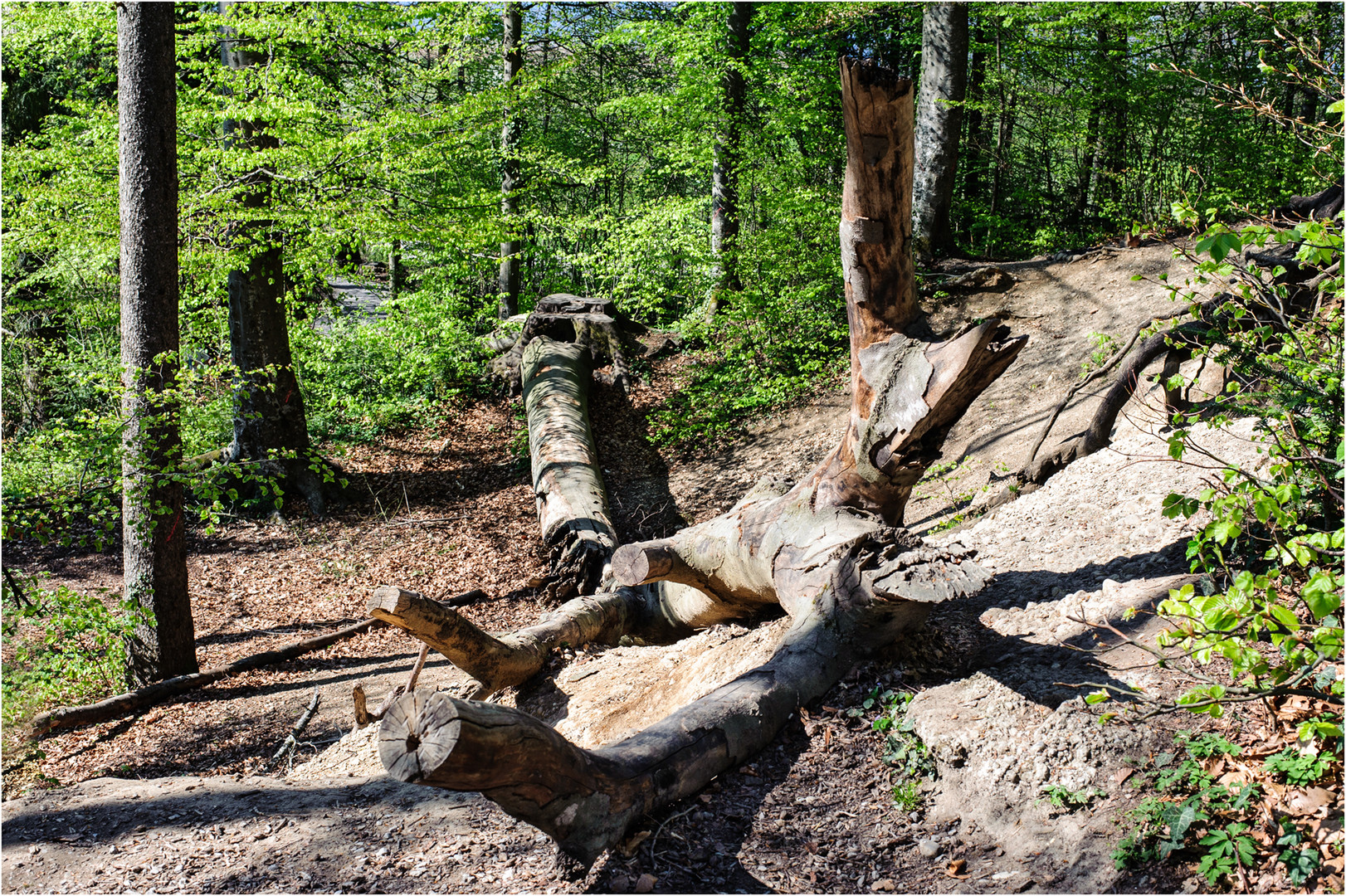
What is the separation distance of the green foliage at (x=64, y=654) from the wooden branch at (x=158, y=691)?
0.16 metres

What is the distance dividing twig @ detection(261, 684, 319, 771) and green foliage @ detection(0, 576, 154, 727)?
135 cm

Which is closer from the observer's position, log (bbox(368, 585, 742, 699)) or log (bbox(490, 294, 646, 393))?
log (bbox(368, 585, 742, 699))

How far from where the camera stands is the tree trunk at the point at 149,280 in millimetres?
5820

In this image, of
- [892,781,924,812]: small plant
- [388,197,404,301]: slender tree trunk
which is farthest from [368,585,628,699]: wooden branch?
[388,197,404,301]: slender tree trunk

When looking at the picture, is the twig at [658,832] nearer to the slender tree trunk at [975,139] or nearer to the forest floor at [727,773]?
the forest floor at [727,773]

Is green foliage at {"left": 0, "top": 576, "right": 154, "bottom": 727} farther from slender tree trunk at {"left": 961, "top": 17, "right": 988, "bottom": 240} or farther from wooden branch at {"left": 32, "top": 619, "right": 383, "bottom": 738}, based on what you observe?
slender tree trunk at {"left": 961, "top": 17, "right": 988, "bottom": 240}

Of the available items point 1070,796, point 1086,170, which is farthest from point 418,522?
point 1086,170

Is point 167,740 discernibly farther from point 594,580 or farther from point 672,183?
point 672,183

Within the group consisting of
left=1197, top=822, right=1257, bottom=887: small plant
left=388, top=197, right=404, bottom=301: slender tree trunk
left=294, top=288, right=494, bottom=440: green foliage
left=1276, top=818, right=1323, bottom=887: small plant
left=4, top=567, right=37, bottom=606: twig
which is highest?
left=388, top=197, right=404, bottom=301: slender tree trunk

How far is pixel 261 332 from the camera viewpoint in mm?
9867

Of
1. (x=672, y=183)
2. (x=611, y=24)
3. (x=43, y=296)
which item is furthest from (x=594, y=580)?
(x=672, y=183)

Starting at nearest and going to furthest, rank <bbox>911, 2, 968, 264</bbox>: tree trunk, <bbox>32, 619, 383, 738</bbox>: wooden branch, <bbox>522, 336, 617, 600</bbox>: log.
A: <bbox>32, 619, 383, 738</bbox>: wooden branch < <bbox>522, 336, 617, 600</bbox>: log < <bbox>911, 2, 968, 264</bbox>: tree trunk

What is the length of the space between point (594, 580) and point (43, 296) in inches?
523

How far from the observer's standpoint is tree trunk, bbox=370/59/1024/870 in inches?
111
